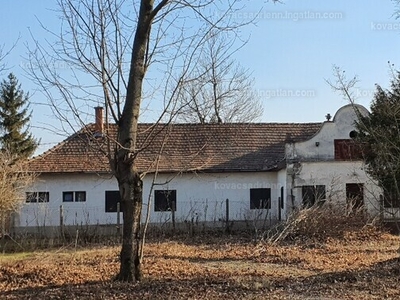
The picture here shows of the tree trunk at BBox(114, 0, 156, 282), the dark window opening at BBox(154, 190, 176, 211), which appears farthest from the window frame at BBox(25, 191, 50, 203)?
the tree trunk at BBox(114, 0, 156, 282)

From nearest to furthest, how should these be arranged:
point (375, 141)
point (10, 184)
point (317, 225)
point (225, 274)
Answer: point (225, 274), point (375, 141), point (10, 184), point (317, 225)

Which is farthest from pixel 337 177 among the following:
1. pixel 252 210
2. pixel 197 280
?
pixel 197 280

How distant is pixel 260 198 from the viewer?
29672 mm

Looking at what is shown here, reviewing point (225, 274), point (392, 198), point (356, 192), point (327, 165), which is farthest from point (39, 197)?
point (225, 274)

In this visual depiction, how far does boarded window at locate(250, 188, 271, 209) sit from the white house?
54 millimetres

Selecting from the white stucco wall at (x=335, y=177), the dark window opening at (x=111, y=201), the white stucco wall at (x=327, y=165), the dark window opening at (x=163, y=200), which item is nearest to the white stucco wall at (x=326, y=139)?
the white stucco wall at (x=327, y=165)

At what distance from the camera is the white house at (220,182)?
27.0m

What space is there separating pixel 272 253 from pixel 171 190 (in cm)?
1203

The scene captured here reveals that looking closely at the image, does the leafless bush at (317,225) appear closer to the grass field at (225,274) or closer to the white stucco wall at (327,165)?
the grass field at (225,274)

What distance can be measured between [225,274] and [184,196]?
56.0 ft

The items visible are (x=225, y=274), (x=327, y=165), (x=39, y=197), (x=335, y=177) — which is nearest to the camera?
(x=225, y=274)

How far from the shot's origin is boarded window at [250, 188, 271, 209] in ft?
96.6

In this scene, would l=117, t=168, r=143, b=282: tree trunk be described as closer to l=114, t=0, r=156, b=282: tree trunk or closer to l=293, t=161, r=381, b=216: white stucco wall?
l=114, t=0, r=156, b=282: tree trunk

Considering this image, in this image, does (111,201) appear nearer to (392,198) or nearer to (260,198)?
(260,198)
